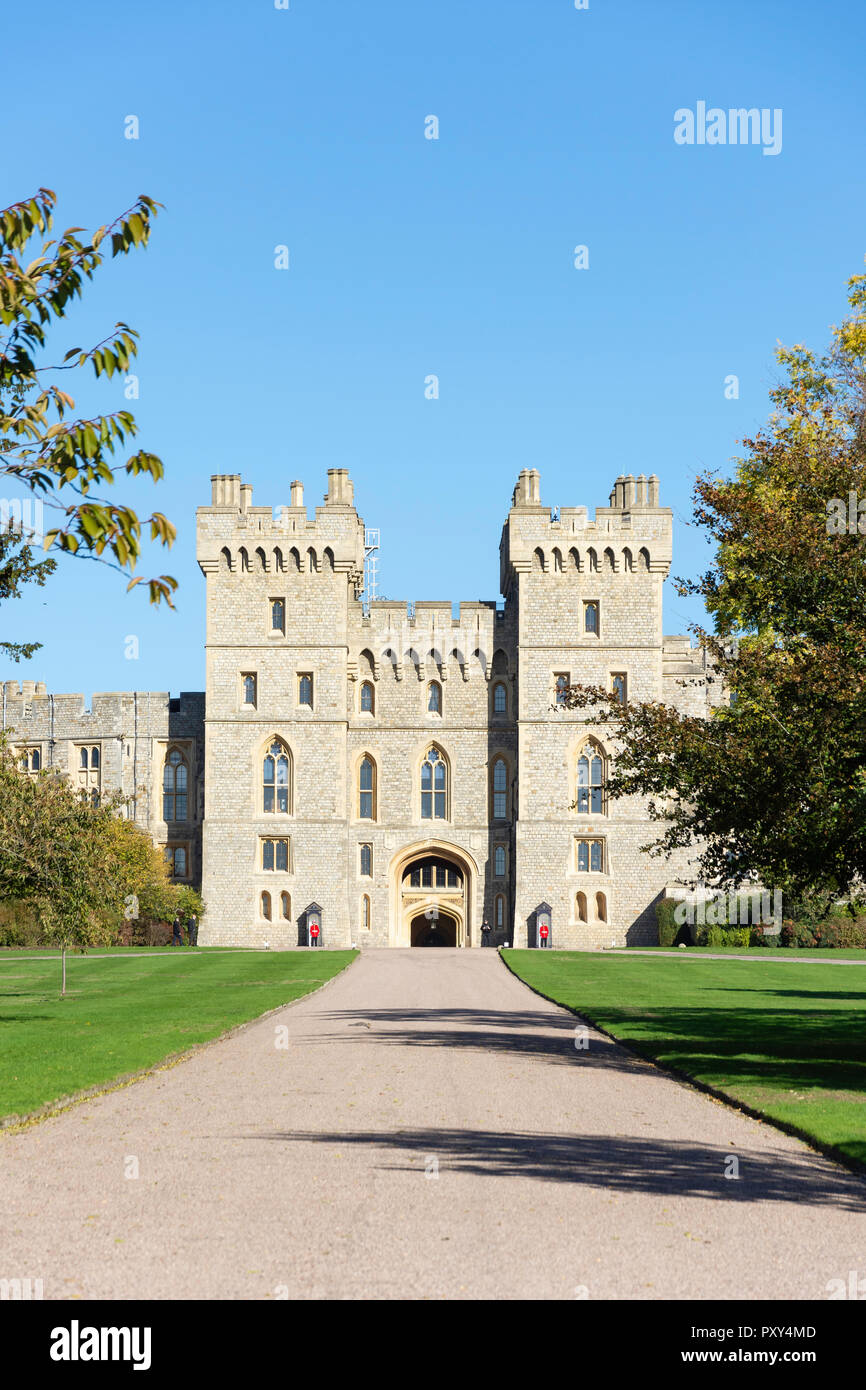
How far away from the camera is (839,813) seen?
15062 mm

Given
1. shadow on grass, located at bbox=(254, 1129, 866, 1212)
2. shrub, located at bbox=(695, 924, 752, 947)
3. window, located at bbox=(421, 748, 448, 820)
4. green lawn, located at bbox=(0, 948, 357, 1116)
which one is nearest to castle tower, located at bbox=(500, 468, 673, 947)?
shrub, located at bbox=(695, 924, 752, 947)

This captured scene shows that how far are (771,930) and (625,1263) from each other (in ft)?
147

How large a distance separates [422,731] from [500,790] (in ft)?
12.1

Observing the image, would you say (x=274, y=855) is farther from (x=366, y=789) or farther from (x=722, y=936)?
(x=722, y=936)

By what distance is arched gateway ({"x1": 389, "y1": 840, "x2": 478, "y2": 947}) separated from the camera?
173ft

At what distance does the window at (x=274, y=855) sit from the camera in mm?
51250

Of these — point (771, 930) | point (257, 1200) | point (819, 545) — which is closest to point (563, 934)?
point (771, 930)

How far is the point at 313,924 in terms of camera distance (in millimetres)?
50219

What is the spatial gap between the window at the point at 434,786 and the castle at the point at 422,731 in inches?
2.4
